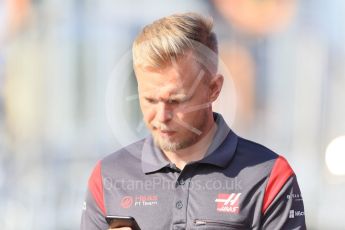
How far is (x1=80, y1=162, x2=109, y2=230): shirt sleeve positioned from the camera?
75.4 inches

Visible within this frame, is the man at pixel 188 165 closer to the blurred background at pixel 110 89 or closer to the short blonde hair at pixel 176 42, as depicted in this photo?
the short blonde hair at pixel 176 42

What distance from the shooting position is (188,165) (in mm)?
1871

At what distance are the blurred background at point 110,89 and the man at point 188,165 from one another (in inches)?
54.2

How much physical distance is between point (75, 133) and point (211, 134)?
1861mm

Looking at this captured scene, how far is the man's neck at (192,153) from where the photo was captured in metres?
1.90

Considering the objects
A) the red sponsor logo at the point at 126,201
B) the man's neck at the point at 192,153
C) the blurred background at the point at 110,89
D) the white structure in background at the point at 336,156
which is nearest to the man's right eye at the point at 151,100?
the man's neck at the point at 192,153

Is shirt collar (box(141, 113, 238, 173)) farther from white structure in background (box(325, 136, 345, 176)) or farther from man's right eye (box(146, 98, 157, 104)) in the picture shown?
white structure in background (box(325, 136, 345, 176))

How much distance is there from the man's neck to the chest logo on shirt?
0.12 meters

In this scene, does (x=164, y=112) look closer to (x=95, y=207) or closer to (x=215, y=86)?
(x=215, y=86)

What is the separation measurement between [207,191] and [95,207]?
1.05 ft

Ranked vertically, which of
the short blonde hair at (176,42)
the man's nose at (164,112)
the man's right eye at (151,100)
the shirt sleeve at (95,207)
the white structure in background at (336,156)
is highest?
the short blonde hair at (176,42)

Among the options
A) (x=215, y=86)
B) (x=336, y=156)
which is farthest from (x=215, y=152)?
(x=336, y=156)

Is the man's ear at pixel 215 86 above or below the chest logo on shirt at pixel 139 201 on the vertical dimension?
above

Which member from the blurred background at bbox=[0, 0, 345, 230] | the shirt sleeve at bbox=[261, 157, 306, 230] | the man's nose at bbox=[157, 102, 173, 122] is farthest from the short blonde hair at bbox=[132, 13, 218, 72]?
the blurred background at bbox=[0, 0, 345, 230]
